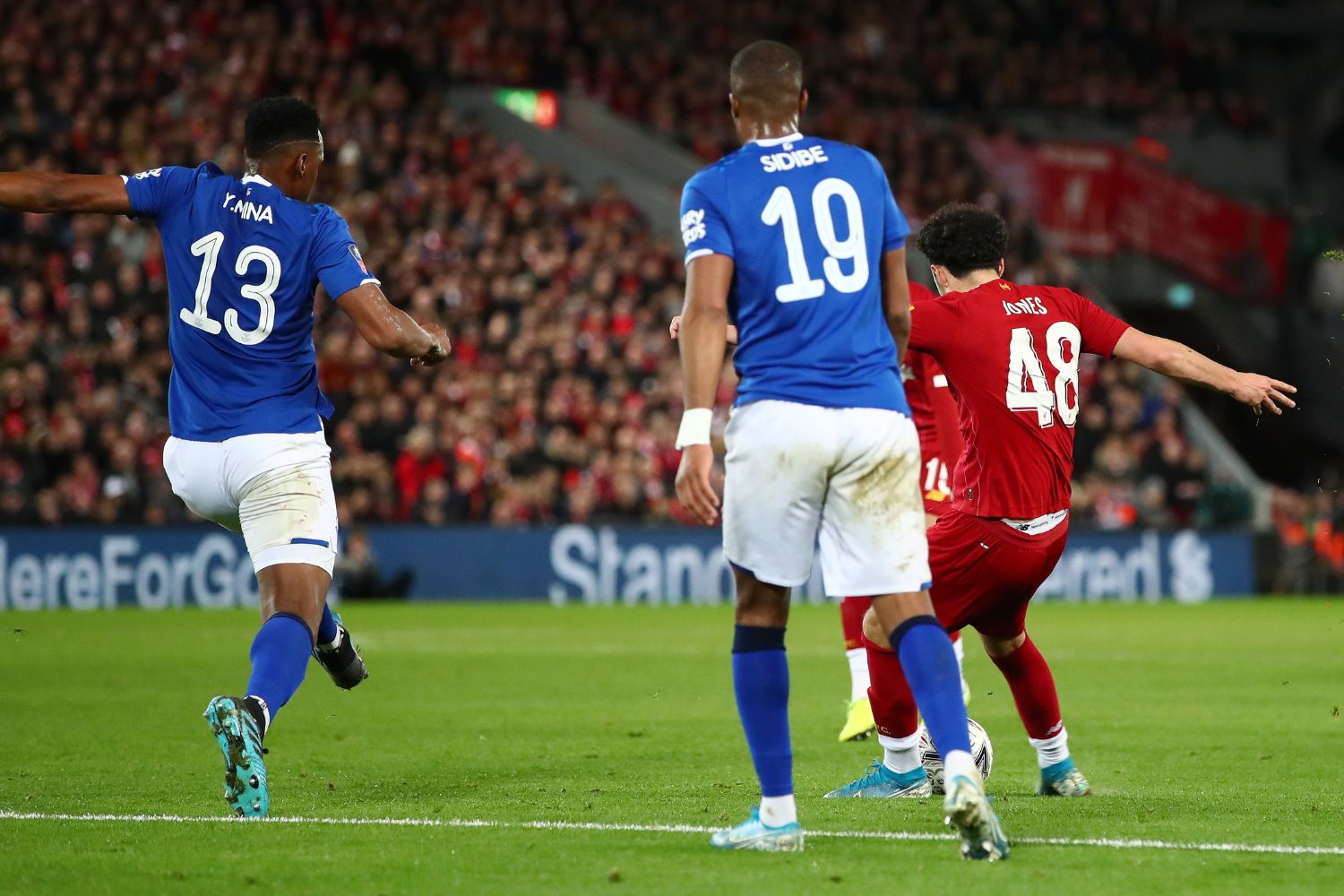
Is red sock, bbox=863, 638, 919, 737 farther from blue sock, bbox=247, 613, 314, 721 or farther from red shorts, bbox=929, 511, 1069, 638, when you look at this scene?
blue sock, bbox=247, 613, 314, 721

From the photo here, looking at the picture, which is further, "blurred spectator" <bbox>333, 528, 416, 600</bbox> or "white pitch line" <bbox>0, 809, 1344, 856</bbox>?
"blurred spectator" <bbox>333, 528, 416, 600</bbox>

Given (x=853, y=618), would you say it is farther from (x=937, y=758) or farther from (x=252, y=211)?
(x=252, y=211)

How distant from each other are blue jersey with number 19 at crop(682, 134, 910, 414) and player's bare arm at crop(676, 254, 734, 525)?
0.07 meters

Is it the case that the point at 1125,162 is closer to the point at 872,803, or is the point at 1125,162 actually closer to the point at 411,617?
the point at 411,617

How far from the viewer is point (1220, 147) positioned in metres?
36.8

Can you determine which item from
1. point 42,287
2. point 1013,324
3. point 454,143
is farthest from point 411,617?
point 1013,324

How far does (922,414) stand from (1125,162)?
26.2 m

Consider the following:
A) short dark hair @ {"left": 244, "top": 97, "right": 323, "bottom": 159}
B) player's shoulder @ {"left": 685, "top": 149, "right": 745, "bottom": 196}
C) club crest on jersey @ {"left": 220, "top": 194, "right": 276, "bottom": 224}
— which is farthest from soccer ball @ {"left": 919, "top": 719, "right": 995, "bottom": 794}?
short dark hair @ {"left": 244, "top": 97, "right": 323, "bottom": 159}

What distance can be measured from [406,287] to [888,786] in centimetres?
1861

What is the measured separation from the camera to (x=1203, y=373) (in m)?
6.75

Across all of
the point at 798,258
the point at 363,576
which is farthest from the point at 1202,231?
the point at 798,258

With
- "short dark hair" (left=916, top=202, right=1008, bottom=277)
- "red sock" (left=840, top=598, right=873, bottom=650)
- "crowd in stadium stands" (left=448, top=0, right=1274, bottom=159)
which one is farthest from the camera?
"crowd in stadium stands" (left=448, top=0, right=1274, bottom=159)

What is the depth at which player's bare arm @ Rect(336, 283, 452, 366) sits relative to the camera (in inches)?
264

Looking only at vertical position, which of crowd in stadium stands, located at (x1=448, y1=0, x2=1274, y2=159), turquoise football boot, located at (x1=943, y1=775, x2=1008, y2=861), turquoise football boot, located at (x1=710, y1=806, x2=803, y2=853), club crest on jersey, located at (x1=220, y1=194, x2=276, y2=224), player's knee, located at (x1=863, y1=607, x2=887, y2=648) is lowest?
turquoise football boot, located at (x1=710, y1=806, x2=803, y2=853)
